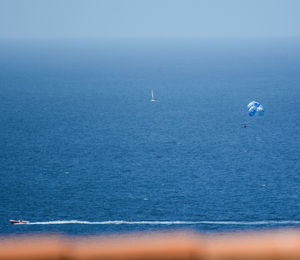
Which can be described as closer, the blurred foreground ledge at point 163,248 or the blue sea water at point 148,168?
the blurred foreground ledge at point 163,248

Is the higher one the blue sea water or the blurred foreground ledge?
the blue sea water

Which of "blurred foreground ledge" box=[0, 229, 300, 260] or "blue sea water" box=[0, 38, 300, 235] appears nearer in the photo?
"blurred foreground ledge" box=[0, 229, 300, 260]

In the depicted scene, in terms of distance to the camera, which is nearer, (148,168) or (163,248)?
(163,248)

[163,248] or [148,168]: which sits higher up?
[148,168]

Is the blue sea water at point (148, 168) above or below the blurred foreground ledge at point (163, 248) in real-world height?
above

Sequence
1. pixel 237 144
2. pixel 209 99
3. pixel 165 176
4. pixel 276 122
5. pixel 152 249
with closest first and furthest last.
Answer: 1. pixel 152 249
2. pixel 165 176
3. pixel 237 144
4. pixel 276 122
5. pixel 209 99

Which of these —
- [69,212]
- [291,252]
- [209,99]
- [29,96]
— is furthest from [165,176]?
[29,96]

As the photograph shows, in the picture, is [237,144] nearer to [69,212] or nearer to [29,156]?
[29,156]

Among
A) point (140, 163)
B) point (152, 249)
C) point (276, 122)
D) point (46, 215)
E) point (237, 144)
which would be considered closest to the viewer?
point (152, 249)
